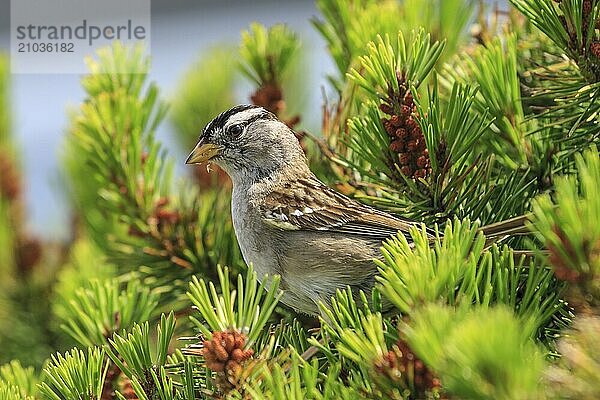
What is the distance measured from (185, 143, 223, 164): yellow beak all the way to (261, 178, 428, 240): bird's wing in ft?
0.52

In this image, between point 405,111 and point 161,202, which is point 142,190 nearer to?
point 161,202

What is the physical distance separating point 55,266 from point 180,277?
1.69ft

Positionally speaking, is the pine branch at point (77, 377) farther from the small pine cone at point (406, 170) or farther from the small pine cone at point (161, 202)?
the small pine cone at point (161, 202)

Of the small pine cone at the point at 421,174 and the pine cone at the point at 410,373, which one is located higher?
the small pine cone at the point at 421,174

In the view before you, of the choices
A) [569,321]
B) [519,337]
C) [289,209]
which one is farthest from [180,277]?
[519,337]

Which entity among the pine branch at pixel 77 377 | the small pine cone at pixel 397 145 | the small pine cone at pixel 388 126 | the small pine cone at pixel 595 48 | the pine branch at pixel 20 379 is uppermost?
the small pine cone at pixel 595 48

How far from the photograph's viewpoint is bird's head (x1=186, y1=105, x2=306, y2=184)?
1.42 m

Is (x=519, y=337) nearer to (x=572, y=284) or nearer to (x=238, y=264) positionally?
(x=572, y=284)

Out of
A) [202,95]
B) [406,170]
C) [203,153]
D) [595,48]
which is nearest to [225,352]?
[406,170]

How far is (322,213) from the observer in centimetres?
128

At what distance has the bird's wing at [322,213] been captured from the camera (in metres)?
1.20

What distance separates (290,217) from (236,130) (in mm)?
271

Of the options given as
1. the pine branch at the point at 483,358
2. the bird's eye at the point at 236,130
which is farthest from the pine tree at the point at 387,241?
the bird's eye at the point at 236,130

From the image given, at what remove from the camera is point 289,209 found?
4.33ft
